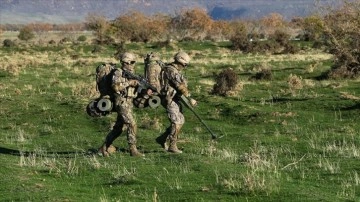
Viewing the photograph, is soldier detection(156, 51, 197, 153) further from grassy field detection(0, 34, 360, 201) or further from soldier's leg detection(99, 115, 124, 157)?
soldier's leg detection(99, 115, 124, 157)

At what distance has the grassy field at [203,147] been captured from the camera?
11.9 m

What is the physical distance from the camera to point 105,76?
1602 centimetres

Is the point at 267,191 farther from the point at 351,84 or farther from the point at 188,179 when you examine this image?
the point at 351,84

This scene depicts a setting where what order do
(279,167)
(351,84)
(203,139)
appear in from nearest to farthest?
(279,167)
(203,139)
(351,84)

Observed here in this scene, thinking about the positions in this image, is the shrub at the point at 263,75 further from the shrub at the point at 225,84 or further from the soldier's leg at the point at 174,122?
A: the soldier's leg at the point at 174,122

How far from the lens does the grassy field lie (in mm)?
11859

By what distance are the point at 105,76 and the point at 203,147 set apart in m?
3.59

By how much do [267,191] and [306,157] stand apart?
507 cm

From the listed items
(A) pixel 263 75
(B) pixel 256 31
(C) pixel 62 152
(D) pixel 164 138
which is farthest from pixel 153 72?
Answer: (B) pixel 256 31

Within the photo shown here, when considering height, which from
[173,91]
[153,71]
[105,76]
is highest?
[153,71]

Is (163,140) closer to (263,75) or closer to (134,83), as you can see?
(134,83)

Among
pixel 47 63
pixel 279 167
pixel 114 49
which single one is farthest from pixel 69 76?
pixel 114 49

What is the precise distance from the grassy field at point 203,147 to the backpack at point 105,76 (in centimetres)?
166

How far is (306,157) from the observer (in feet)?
53.2
